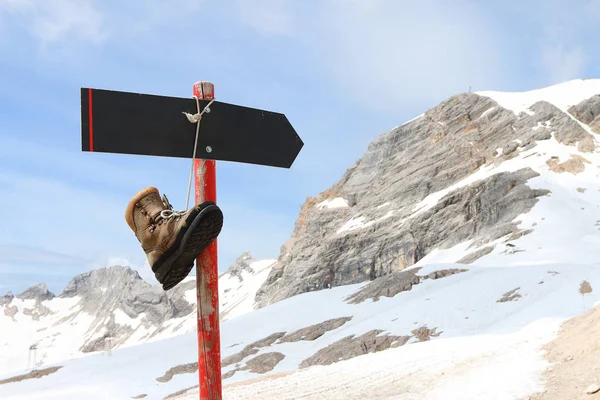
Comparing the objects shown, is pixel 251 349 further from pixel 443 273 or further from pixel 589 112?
pixel 589 112

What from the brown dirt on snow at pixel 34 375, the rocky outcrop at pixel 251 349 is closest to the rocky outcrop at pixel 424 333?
the rocky outcrop at pixel 251 349

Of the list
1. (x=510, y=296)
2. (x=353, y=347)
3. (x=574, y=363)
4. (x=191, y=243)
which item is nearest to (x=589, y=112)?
(x=510, y=296)

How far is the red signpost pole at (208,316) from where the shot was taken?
13.3ft

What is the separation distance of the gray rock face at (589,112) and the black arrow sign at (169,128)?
88856 millimetres

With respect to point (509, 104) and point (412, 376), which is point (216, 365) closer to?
point (412, 376)

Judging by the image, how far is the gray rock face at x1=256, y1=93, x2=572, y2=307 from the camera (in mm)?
68875

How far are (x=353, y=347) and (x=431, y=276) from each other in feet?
39.4

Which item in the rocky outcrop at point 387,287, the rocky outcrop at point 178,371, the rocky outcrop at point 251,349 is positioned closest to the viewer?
the rocky outcrop at point 178,371

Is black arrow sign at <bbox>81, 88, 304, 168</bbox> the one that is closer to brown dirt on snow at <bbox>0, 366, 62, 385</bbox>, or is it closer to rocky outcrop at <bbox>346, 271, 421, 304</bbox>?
rocky outcrop at <bbox>346, 271, 421, 304</bbox>

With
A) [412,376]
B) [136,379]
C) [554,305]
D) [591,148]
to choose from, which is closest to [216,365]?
[412,376]

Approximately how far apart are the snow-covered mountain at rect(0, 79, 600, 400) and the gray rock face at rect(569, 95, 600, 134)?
32 cm

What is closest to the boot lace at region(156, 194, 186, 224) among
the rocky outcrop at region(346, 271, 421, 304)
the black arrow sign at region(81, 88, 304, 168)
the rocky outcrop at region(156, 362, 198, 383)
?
the black arrow sign at region(81, 88, 304, 168)

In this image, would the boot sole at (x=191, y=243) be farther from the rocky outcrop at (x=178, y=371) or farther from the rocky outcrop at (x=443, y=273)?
the rocky outcrop at (x=443, y=273)

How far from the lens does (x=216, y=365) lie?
4.07 meters
